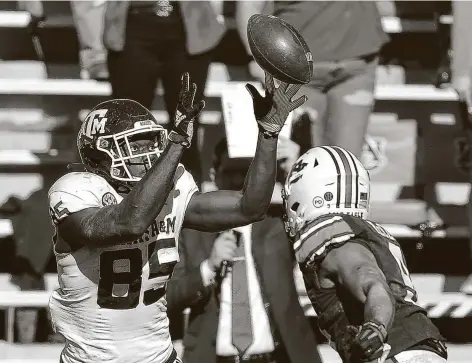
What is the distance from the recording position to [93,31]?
17.6 ft

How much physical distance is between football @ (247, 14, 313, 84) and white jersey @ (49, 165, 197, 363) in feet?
1.95

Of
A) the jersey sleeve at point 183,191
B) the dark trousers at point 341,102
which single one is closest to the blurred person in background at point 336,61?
the dark trousers at point 341,102

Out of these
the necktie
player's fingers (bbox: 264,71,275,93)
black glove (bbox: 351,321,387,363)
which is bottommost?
the necktie

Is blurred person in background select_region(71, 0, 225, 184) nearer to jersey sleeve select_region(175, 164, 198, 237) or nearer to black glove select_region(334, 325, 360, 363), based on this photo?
jersey sleeve select_region(175, 164, 198, 237)

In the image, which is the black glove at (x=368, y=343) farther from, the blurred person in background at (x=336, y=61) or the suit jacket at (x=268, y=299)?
the blurred person in background at (x=336, y=61)

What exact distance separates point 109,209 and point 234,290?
141 centimetres

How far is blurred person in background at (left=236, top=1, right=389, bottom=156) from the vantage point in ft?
17.1

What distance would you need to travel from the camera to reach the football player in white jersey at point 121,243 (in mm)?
3582

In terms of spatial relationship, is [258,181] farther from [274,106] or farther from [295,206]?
[295,206]

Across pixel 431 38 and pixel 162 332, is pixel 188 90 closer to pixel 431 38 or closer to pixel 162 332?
pixel 162 332

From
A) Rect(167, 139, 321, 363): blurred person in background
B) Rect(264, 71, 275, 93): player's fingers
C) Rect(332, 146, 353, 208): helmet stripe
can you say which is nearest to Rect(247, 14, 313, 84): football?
Rect(264, 71, 275, 93): player's fingers

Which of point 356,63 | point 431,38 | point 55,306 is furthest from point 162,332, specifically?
point 431,38

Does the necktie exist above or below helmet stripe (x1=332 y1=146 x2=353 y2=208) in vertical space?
below

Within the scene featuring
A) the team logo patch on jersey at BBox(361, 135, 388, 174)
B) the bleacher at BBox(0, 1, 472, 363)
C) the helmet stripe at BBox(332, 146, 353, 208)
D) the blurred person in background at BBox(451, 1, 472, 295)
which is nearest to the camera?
the helmet stripe at BBox(332, 146, 353, 208)
